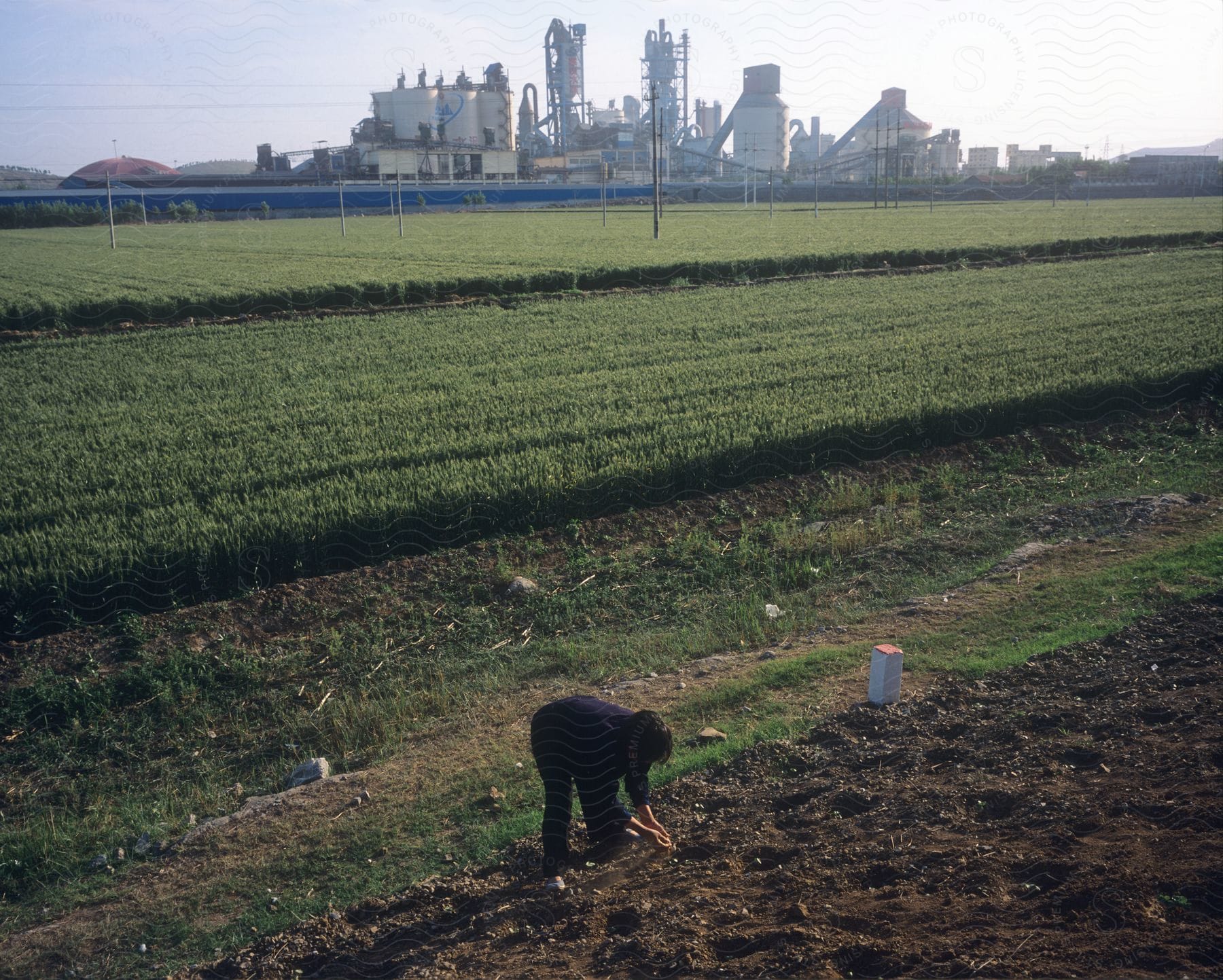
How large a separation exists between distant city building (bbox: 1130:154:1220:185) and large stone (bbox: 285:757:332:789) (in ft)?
353

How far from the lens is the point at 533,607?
7.25 meters

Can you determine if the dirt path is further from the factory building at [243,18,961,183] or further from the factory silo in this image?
the factory silo

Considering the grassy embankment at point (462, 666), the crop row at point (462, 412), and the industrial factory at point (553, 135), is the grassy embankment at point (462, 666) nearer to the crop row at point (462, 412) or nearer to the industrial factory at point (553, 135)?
the crop row at point (462, 412)

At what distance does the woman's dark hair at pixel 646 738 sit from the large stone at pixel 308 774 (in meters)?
2.26

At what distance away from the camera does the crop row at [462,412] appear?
7723 mm

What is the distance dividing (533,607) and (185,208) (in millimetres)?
69407

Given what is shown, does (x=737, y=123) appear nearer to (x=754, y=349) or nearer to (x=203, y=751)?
(x=754, y=349)

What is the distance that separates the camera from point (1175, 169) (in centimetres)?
9706

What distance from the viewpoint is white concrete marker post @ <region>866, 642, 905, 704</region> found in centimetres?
512

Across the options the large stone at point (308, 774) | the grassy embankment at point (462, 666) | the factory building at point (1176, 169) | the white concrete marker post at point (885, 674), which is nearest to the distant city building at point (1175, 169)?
the factory building at point (1176, 169)

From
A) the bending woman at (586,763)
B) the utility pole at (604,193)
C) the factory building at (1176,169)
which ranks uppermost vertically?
the factory building at (1176,169)

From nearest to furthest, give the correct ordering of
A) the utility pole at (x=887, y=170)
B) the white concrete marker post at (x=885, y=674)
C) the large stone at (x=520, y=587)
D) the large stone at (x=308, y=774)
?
the white concrete marker post at (x=885, y=674)
the large stone at (x=308, y=774)
the large stone at (x=520, y=587)
the utility pole at (x=887, y=170)

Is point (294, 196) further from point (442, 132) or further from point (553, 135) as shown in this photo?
point (553, 135)

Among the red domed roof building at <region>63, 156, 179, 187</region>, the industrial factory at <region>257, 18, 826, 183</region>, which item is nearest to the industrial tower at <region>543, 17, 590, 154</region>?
the industrial factory at <region>257, 18, 826, 183</region>
